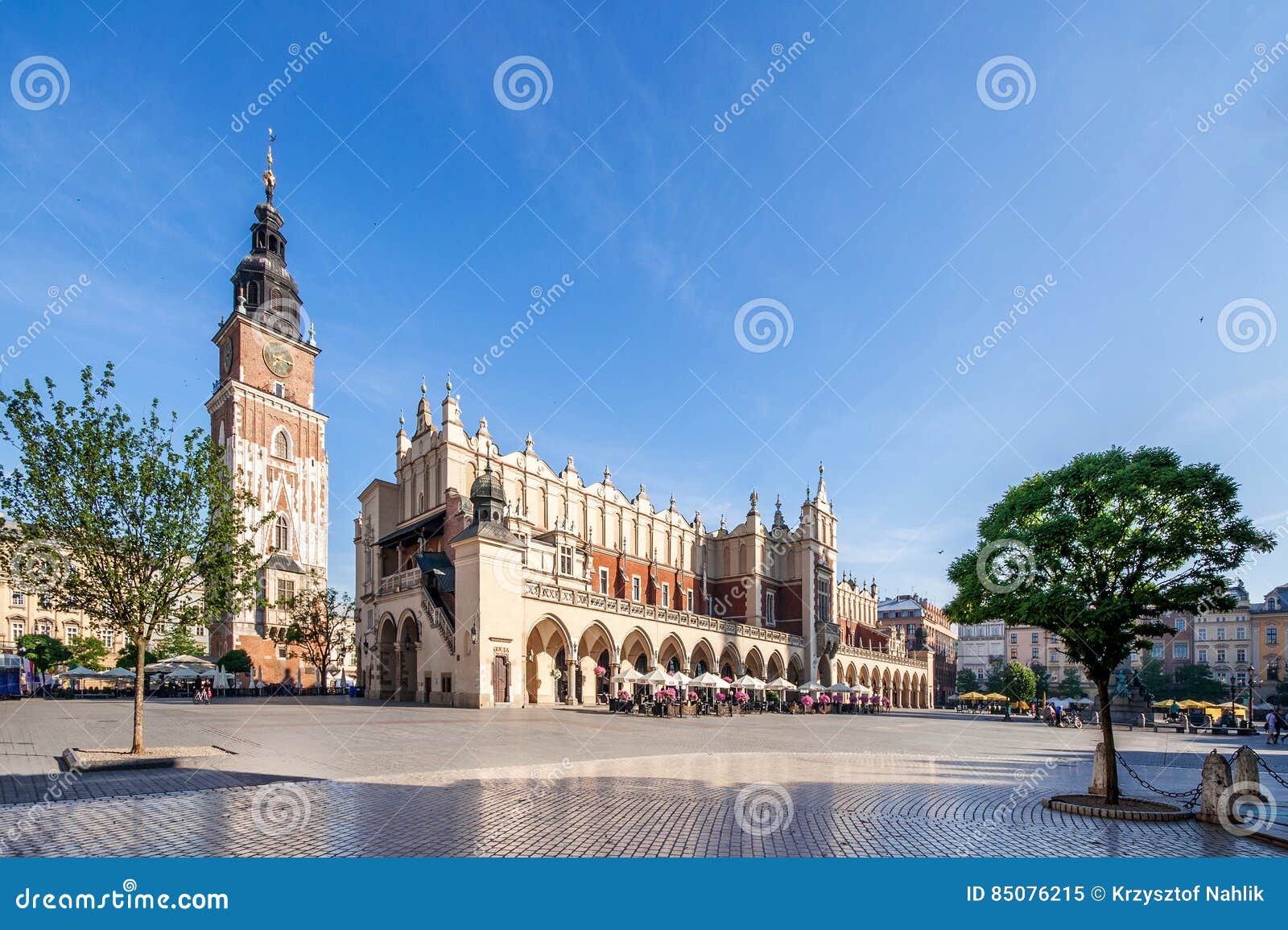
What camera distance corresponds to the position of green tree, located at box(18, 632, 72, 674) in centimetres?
6981

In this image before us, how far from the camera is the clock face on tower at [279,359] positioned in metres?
75.6

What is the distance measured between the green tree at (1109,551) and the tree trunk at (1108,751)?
0.02 metres

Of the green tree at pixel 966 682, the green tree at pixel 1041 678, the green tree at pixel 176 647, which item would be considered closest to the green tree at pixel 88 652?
the green tree at pixel 176 647

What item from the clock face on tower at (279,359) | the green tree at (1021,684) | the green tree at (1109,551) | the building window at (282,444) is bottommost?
the green tree at (1021,684)

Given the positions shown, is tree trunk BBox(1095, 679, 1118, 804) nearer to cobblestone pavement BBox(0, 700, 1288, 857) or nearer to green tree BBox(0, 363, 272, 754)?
cobblestone pavement BBox(0, 700, 1288, 857)

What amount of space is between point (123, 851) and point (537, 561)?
3719 cm

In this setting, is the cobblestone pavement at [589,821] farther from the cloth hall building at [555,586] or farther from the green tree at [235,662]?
the green tree at [235,662]

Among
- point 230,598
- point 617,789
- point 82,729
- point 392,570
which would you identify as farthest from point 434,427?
point 617,789

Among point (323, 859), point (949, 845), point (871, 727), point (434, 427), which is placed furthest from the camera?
point (434, 427)

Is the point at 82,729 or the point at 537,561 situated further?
the point at 537,561

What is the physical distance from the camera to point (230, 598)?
1788 cm

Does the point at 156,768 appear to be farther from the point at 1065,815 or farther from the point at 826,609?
the point at 826,609

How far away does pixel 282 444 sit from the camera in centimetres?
7488

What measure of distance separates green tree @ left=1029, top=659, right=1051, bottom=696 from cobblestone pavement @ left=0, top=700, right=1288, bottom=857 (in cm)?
8364
